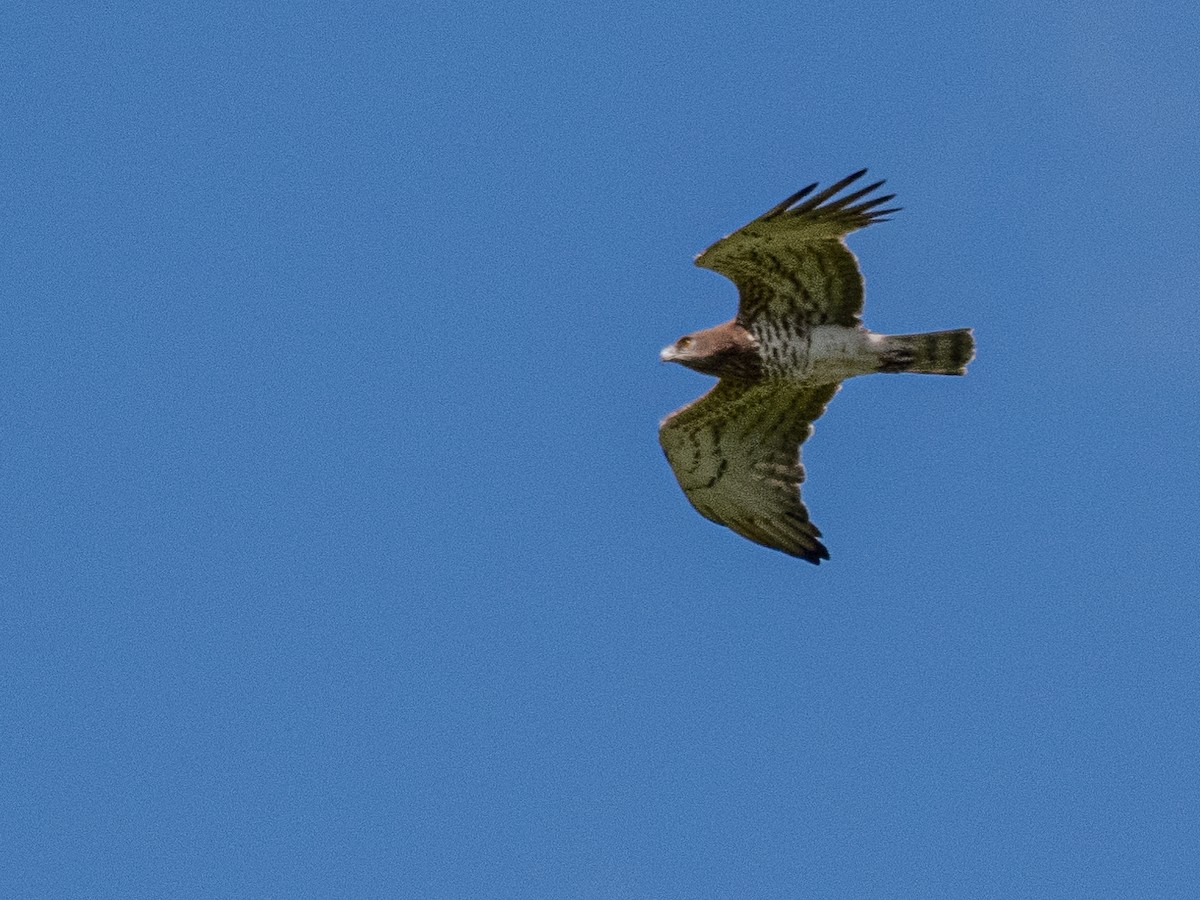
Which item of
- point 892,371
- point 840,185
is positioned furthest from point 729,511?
point 840,185

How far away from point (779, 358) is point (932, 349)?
1.03 metres

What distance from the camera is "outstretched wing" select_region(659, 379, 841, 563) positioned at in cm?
1548

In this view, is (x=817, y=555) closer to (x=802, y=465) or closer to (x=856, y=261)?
(x=802, y=465)

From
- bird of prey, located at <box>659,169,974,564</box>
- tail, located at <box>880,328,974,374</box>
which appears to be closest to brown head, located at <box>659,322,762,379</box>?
bird of prey, located at <box>659,169,974,564</box>

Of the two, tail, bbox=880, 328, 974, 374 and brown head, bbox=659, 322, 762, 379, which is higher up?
brown head, bbox=659, 322, 762, 379

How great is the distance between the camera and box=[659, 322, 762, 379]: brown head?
14.9m

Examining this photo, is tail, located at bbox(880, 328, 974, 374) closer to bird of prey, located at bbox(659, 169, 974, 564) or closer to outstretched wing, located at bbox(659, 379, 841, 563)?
bird of prey, located at bbox(659, 169, 974, 564)

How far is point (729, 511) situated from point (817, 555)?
74 cm

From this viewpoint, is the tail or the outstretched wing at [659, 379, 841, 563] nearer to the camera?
the tail

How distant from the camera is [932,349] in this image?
1470cm

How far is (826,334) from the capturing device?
14680 millimetres

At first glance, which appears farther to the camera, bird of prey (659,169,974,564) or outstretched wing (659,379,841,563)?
outstretched wing (659,379,841,563)

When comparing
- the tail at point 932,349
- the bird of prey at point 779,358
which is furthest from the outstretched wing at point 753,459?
the tail at point 932,349

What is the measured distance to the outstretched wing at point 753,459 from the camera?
1548 cm
